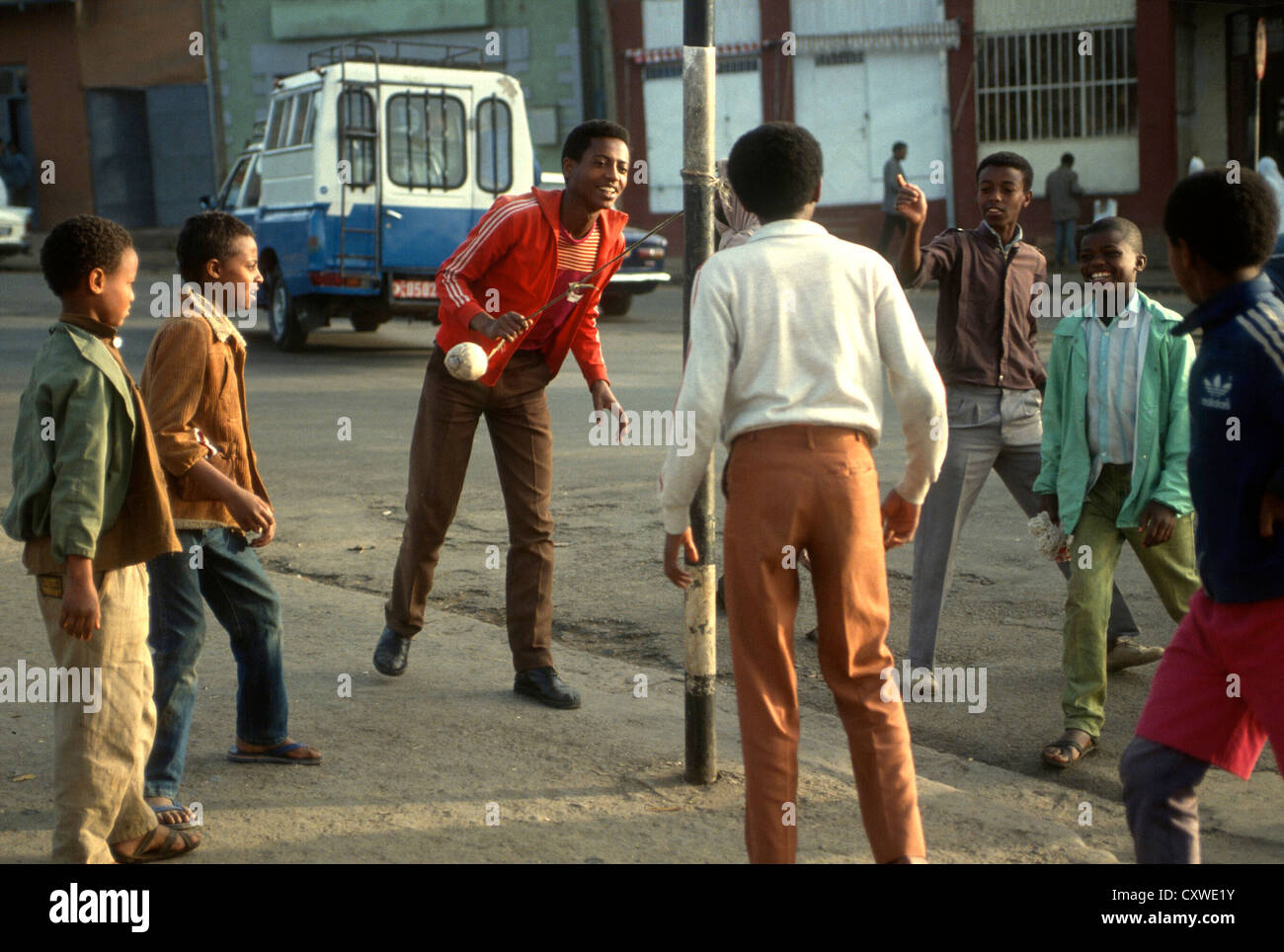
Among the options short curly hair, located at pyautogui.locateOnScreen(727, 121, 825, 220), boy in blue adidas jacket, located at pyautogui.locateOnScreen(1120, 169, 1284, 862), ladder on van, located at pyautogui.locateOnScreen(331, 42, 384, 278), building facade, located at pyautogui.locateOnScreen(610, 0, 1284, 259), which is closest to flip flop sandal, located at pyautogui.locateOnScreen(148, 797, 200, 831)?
short curly hair, located at pyautogui.locateOnScreen(727, 121, 825, 220)

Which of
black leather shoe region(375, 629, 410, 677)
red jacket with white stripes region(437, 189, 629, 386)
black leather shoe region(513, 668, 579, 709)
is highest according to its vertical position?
red jacket with white stripes region(437, 189, 629, 386)

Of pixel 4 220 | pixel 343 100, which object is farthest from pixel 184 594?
pixel 4 220

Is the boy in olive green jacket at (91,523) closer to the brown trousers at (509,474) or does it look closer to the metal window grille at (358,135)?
the brown trousers at (509,474)

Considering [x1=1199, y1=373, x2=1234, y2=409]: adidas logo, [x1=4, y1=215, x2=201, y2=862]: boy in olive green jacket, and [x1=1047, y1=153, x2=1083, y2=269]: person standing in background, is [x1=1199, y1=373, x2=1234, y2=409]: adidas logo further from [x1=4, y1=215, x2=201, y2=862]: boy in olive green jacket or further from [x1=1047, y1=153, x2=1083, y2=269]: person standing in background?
[x1=1047, y1=153, x2=1083, y2=269]: person standing in background

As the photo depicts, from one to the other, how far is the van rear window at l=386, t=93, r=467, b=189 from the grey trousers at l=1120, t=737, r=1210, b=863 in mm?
12470

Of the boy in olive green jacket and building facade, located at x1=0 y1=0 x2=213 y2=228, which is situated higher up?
building facade, located at x1=0 y1=0 x2=213 y2=228

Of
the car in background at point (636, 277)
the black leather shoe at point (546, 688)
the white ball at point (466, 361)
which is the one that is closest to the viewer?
the white ball at point (466, 361)

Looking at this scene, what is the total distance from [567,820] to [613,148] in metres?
2.19

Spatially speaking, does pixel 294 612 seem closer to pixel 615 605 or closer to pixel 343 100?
pixel 615 605

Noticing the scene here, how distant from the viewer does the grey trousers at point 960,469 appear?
17.4 feet

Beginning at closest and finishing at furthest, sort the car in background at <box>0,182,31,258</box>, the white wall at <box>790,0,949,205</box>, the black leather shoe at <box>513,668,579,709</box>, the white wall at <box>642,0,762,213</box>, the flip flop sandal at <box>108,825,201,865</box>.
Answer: the flip flop sandal at <box>108,825,201,865</box> < the black leather shoe at <box>513,668,579,709</box> < the car in background at <box>0,182,31,258</box> < the white wall at <box>790,0,949,205</box> < the white wall at <box>642,0,762,213</box>

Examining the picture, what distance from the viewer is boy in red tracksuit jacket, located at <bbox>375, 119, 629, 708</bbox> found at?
5227mm

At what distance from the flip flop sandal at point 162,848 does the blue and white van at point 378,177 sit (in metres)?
10.9

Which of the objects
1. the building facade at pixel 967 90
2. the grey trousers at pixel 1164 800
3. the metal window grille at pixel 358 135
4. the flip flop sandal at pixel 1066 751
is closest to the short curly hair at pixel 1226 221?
the grey trousers at pixel 1164 800
